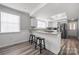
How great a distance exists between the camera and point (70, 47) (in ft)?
5.34

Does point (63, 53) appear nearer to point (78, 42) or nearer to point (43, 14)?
point (78, 42)

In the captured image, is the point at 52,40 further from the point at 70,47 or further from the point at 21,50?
the point at 21,50

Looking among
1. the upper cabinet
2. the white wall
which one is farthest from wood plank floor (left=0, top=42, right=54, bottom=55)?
the upper cabinet

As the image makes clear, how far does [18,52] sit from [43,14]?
1.21m

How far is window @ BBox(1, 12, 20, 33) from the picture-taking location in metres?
1.59

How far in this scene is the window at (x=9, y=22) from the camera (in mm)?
1593

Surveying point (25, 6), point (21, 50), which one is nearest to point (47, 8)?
point (25, 6)

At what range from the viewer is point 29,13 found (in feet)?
5.78

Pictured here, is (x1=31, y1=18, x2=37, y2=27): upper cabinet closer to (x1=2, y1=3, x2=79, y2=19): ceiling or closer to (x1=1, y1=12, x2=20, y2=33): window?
(x1=2, y1=3, x2=79, y2=19): ceiling

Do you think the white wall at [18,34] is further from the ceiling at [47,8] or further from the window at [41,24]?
the window at [41,24]

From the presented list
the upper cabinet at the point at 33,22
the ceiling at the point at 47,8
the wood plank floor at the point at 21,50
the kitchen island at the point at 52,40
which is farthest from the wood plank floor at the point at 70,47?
the upper cabinet at the point at 33,22

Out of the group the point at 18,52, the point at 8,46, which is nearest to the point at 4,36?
the point at 8,46

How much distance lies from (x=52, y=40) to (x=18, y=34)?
40.9 inches

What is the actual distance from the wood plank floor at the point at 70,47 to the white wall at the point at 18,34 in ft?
3.30
